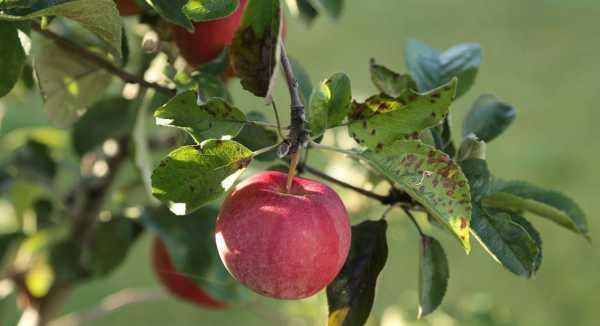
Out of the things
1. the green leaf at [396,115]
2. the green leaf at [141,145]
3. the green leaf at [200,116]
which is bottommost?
the green leaf at [141,145]

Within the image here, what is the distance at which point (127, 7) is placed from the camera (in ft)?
2.29

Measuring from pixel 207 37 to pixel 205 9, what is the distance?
0.51 ft

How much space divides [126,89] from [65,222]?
0.31m

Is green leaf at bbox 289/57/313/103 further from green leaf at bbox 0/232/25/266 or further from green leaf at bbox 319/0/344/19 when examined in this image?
green leaf at bbox 0/232/25/266

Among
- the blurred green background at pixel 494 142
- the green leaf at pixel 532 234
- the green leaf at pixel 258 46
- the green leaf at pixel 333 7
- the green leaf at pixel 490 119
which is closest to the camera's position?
the green leaf at pixel 258 46

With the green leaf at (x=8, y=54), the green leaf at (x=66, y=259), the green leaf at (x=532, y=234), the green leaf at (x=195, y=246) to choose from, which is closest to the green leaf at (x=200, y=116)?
the green leaf at (x=8, y=54)

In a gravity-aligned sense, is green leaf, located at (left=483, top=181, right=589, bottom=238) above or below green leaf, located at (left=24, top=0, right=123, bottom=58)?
below

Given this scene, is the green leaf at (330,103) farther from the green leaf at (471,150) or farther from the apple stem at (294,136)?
the green leaf at (471,150)

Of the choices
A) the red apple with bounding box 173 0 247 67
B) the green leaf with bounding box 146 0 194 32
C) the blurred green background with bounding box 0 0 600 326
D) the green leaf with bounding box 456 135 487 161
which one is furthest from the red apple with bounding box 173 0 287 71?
the blurred green background with bounding box 0 0 600 326

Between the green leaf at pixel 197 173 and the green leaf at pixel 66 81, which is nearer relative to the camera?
the green leaf at pixel 197 173

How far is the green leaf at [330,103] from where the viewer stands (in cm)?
57

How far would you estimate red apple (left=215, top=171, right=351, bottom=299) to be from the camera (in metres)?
0.54

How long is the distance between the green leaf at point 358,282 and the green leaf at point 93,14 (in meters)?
0.24

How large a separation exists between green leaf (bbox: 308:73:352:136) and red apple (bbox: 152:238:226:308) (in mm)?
584
